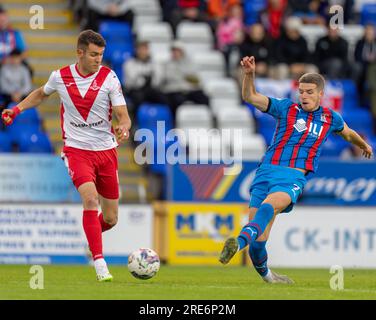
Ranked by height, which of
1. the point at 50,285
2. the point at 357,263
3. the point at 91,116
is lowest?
the point at 357,263

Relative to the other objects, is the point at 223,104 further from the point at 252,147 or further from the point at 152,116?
the point at 152,116

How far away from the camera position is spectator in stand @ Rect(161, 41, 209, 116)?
70.9 ft

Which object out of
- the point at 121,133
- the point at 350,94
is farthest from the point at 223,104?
the point at 121,133

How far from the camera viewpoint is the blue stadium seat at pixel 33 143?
65.3ft

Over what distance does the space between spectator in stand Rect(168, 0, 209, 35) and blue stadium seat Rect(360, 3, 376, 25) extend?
3.74 meters

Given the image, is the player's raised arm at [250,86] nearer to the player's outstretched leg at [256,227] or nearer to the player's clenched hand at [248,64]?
the player's clenched hand at [248,64]

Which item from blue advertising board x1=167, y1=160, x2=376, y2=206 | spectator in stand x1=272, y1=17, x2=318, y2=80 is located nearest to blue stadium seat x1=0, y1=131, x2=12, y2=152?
Result: blue advertising board x1=167, y1=160, x2=376, y2=206

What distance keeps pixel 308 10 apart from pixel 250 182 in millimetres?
6947

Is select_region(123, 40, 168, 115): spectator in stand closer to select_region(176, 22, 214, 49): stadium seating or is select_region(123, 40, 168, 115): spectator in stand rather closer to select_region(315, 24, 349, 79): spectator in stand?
select_region(176, 22, 214, 49): stadium seating

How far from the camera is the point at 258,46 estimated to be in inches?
902

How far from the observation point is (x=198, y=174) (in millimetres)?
19469
